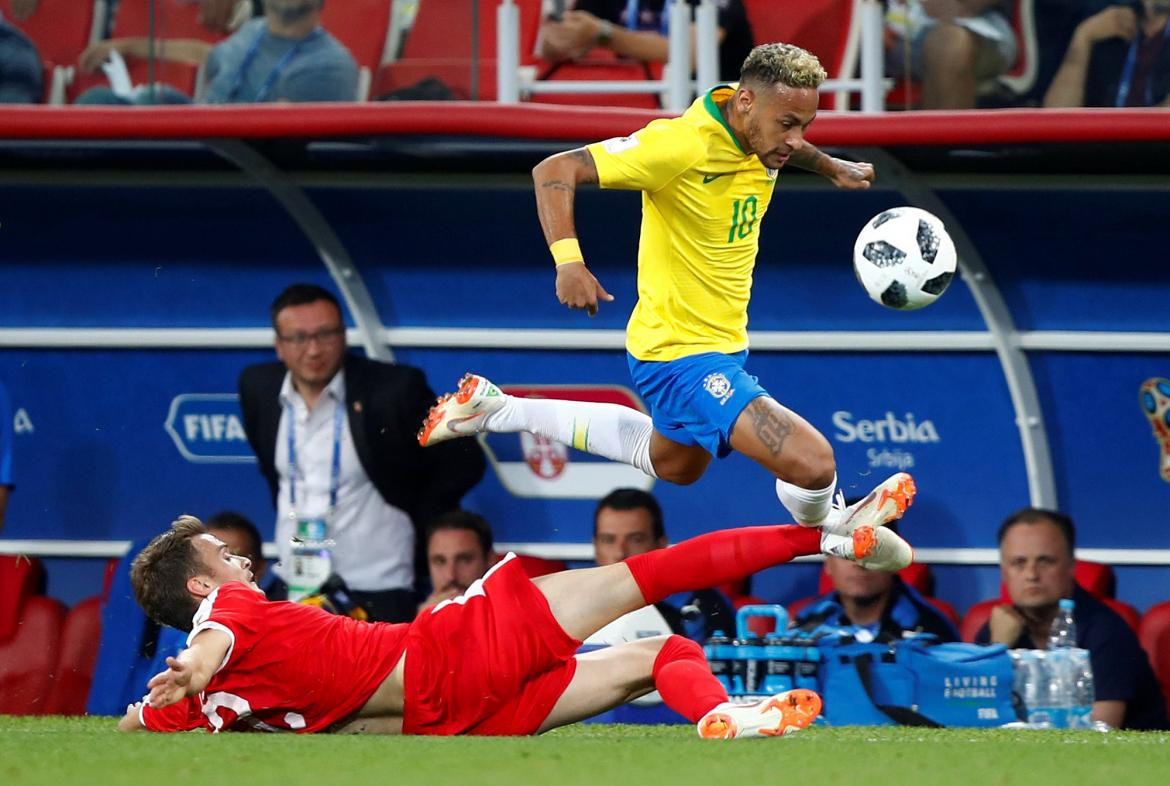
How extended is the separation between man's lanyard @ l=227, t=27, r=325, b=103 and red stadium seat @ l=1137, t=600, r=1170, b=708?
148 inches

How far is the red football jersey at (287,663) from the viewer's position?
5.12 m

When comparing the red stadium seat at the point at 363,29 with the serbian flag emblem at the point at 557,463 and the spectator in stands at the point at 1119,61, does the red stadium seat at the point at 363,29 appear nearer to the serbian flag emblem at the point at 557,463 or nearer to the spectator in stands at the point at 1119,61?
the serbian flag emblem at the point at 557,463

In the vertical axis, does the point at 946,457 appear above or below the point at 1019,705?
above

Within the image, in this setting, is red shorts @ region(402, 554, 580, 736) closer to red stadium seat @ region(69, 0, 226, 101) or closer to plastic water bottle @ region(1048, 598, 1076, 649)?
plastic water bottle @ region(1048, 598, 1076, 649)

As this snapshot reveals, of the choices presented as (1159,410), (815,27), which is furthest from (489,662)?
(1159,410)

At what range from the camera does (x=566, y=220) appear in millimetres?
5418

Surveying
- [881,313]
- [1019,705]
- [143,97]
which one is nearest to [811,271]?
[881,313]

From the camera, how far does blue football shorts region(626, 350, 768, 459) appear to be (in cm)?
560

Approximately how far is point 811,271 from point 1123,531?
164 centimetres

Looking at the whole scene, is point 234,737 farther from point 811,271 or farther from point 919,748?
point 811,271

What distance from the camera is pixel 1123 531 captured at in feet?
26.0

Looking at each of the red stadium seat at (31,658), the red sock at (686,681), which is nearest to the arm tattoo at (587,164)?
the red sock at (686,681)

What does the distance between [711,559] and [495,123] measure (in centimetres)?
219

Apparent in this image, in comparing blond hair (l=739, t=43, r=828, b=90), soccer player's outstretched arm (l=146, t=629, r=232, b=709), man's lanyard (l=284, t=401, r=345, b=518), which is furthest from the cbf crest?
man's lanyard (l=284, t=401, r=345, b=518)
